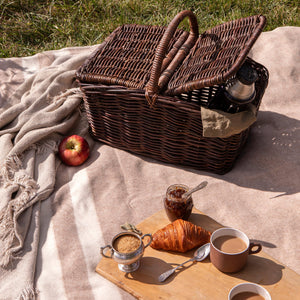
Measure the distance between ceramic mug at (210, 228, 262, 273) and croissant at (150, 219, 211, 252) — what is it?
11 centimetres

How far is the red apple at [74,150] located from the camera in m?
2.22

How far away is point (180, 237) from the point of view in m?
1.58

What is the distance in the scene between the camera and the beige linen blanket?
1724 millimetres

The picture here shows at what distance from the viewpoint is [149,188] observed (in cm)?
209

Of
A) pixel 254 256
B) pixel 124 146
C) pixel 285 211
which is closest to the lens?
pixel 254 256

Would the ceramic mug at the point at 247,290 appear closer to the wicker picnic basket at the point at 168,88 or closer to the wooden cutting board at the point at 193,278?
the wooden cutting board at the point at 193,278

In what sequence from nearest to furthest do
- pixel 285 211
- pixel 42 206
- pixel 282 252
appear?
pixel 282 252, pixel 285 211, pixel 42 206

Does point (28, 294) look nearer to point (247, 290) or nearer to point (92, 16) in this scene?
point (247, 290)

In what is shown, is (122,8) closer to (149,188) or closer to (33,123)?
(33,123)

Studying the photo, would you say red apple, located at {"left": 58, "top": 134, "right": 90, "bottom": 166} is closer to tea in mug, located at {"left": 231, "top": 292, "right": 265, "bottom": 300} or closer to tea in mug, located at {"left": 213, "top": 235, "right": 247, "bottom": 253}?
tea in mug, located at {"left": 213, "top": 235, "right": 247, "bottom": 253}

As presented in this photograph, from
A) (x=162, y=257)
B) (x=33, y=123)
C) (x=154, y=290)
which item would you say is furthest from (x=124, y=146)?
(x=154, y=290)

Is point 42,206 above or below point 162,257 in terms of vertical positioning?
below

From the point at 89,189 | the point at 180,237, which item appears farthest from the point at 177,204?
the point at 89,189

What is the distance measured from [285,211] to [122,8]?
2.44m
